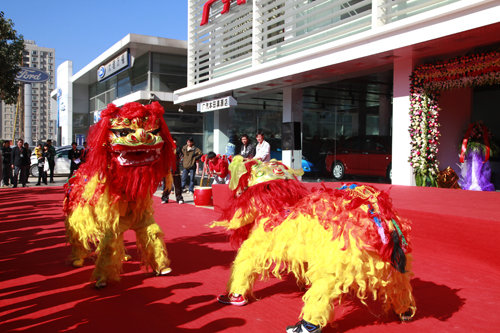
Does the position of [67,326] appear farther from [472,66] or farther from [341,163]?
[341,163]

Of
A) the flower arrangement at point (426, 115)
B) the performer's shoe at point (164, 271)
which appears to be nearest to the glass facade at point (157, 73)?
the flower arrangement at point (426, 115)

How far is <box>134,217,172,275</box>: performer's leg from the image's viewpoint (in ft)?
13.1

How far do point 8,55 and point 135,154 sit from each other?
11.9 m

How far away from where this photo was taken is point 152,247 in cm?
400

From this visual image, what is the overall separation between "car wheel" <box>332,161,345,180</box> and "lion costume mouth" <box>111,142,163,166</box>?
872cm

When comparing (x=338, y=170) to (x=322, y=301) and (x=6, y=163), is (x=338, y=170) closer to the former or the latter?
(x=322, y=301)

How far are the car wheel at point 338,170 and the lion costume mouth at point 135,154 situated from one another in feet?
28.6

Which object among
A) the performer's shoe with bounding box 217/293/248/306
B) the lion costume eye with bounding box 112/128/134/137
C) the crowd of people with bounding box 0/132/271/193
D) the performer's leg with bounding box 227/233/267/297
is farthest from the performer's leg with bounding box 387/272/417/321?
→ the crowd of people with bounding box 0/132/271/193

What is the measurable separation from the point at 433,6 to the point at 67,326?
24.6 ft

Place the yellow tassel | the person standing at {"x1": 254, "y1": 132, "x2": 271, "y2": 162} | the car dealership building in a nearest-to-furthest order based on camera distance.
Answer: the yellow tassel
the car dealership building
the person standing at {"x1": 254, "y1": 132, "x2": 271, "y2": 162}

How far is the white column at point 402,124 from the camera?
320 inches

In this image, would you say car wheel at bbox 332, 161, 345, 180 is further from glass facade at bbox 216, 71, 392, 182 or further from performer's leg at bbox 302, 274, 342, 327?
performer's leg at bbox 302, 274, 342, 327

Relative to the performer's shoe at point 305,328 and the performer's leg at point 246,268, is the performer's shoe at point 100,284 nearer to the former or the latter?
the performer's leg at point 246,268

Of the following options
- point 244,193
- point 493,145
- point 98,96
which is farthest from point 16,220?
point 98,96
